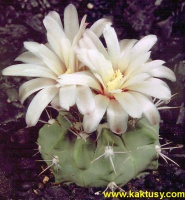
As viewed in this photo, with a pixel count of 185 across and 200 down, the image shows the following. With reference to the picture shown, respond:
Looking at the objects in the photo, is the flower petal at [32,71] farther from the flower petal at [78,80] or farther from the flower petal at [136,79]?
the flower petal at [136,79]

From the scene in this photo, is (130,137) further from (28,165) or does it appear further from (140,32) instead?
(140,32)

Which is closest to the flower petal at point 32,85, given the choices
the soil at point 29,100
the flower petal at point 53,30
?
the flower petal at point 53,30

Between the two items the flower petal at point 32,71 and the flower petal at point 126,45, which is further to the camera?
the flower petal at point 126,45

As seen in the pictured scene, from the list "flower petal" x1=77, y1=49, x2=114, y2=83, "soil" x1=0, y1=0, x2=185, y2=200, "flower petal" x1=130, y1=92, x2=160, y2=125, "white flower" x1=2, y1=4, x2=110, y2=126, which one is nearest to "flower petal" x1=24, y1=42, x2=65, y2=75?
"white flower" x1=2, y1=4, x2=110, y2=126

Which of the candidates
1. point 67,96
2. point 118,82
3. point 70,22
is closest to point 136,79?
point 118,82

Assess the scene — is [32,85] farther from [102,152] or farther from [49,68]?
[102,152]

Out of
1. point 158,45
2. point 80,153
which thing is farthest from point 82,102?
point 158,45

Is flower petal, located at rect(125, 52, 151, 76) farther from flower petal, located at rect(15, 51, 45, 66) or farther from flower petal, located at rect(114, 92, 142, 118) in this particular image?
flower petal, located at rect(15, 51, 45, 66)
